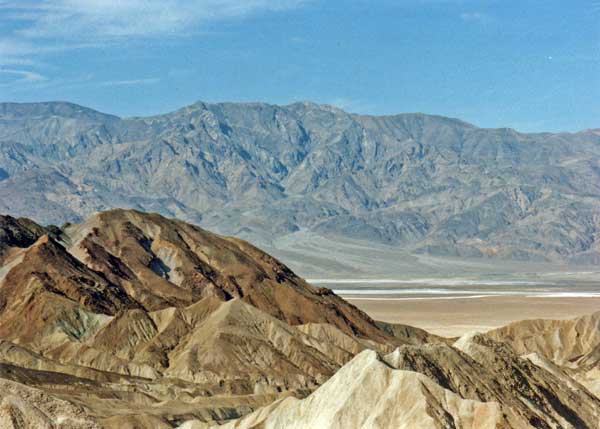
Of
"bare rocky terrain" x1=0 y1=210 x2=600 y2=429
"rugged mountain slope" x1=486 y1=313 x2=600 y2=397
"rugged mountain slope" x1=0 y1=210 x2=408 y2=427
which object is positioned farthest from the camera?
"rugged mountain slope" x1=486 y1=313 x2=600 y2=397

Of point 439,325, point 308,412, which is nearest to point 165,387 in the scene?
point 308,412

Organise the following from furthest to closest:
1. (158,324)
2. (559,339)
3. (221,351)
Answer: (559,339) < (158,324) < (221,351)

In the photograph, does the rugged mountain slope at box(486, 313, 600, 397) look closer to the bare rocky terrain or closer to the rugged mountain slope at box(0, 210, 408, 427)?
the bare rocky terrain

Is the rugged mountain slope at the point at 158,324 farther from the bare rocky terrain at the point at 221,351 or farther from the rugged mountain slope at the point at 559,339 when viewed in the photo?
the rugged mountain slope at the point at 559,339

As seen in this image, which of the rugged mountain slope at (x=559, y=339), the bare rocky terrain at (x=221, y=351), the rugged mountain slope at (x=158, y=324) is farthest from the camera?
the rugged mountain slope at (x=559, y=339)

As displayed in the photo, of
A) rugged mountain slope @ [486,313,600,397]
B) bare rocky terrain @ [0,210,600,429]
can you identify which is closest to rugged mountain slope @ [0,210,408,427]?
bare rocky terrain @ [0,210,600,429]

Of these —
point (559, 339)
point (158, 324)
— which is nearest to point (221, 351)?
point (158, 324)

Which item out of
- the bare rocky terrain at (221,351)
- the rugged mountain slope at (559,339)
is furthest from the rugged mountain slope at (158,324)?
the rugged mountain slope at (559,339)

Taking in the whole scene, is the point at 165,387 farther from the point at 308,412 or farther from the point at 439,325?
the point at 439,325

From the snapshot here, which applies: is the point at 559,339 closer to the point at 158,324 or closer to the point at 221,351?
the point at 221,351
